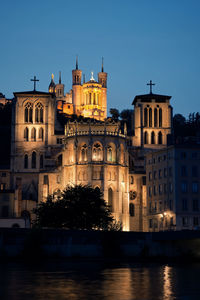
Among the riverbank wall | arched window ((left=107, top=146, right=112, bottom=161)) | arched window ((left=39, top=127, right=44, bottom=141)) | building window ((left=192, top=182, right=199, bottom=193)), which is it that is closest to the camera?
the riverbank wall

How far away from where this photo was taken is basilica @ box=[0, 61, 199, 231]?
11819 cm

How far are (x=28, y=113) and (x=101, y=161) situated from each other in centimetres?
2876

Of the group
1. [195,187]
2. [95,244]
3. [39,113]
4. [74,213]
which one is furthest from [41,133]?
[95,244]

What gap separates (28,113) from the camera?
144 meters

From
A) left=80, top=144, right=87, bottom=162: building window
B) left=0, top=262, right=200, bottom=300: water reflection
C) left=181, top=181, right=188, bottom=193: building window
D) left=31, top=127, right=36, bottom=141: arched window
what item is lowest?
left=0, top=262, right=200, bottom=300: water reflection

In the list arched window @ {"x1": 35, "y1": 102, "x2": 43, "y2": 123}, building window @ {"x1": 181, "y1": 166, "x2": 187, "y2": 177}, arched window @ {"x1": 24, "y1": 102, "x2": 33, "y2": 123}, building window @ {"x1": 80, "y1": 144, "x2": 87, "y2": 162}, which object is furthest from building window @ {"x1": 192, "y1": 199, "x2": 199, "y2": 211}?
arched window @ {"x1": 24, "y1": 102, "x2": 33, "y2": 123}

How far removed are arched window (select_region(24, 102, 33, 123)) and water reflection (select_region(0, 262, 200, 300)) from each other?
8278 centimetres

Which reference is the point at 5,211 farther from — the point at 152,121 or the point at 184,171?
the point at 152,121

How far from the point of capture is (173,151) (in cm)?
11094

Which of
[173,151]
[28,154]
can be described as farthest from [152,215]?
[28,154]

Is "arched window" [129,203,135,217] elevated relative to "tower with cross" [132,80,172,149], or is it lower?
lower

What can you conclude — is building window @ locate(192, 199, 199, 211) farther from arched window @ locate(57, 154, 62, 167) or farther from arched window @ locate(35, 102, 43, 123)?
arched window @ locate(35, 102, 43, 123)

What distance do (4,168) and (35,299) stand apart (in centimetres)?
10428

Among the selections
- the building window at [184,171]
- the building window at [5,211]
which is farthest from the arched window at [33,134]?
the building window at [184,171]
